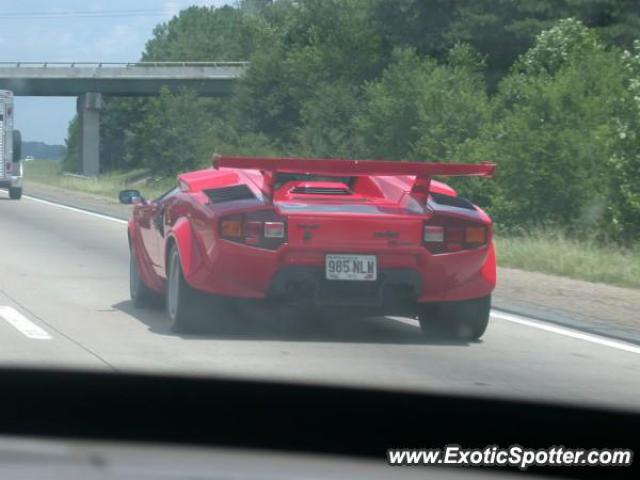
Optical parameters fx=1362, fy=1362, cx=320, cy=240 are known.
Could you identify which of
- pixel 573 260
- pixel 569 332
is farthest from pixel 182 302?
pixel 573 260

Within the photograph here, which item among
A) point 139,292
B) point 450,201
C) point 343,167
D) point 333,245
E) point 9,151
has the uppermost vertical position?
point 343,167

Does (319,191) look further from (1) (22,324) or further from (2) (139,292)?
(1) (22,324)

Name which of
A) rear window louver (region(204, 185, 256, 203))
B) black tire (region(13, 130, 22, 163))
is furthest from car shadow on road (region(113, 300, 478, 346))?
black tire (region(13, 130, 22, 163))

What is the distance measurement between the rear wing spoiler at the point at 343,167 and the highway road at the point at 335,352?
4.46 feet

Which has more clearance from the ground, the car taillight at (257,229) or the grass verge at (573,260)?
the car taillight at (257,229)

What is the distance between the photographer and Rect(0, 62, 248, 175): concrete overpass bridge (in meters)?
85.3

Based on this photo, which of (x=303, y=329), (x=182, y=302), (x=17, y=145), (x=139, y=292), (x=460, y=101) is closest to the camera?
(x=182, y=302)

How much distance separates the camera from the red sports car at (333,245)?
10602 mm

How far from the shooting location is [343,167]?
10648mm

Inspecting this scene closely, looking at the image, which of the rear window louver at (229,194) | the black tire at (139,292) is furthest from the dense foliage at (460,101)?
the rear window louver at (229,194)

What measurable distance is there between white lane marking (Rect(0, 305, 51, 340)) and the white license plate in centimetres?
248

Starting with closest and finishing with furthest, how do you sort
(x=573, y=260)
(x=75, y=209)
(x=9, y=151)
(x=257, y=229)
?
1. (x=257, y=229)
2. (x=573, y=260)
3. (x=75, y=209)
4. (x=9, y=151)

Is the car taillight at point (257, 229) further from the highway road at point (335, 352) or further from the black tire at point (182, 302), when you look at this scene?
the highway road at point (335, 352)

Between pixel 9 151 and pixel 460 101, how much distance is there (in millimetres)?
13913
